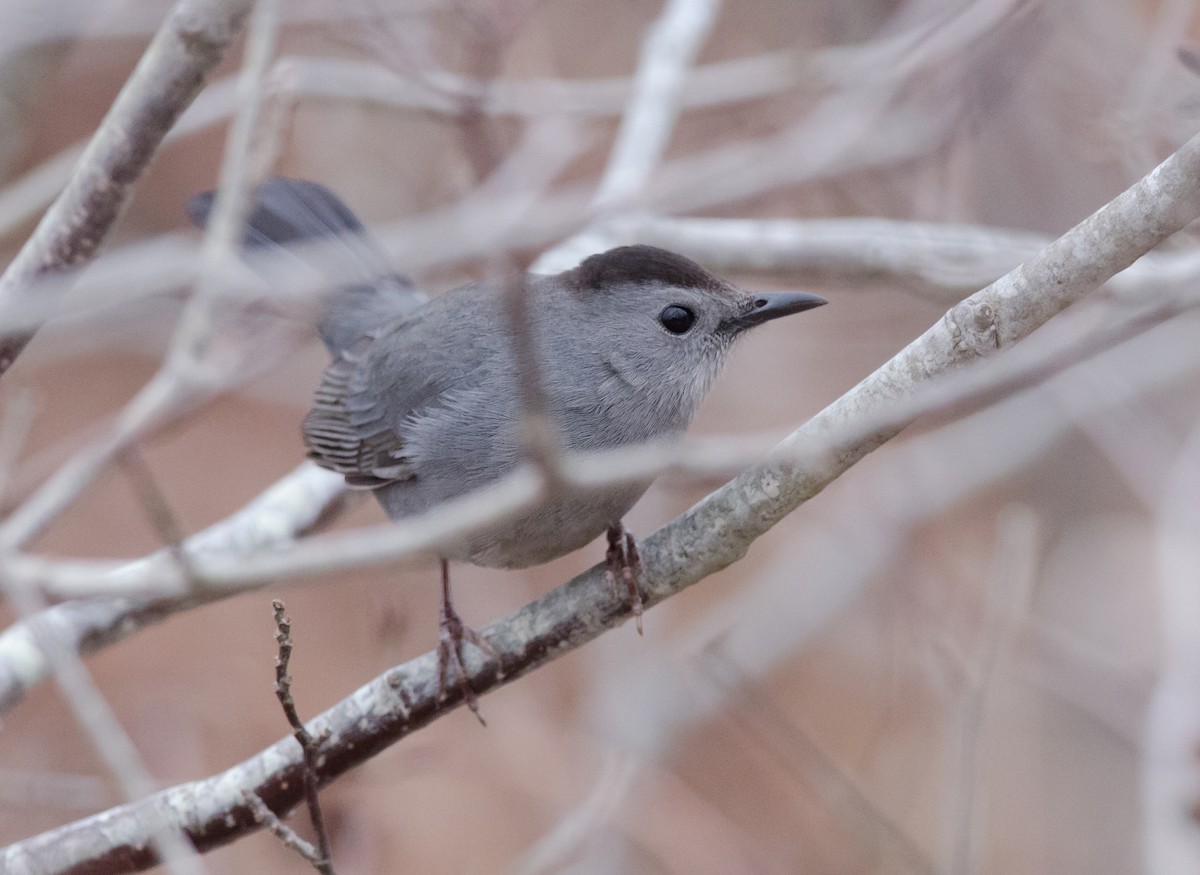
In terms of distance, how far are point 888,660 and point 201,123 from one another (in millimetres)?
5455

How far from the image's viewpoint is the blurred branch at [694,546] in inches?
87.7

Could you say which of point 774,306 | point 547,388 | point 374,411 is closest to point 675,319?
point 774,306

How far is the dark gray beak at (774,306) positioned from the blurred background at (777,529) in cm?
43

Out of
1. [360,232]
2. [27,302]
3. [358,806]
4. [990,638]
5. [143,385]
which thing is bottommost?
[990,638]

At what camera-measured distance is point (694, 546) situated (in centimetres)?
289

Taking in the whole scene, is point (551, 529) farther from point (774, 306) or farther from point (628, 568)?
point (774, 306)

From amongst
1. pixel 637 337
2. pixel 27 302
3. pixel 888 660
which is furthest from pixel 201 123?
pixel 888 660

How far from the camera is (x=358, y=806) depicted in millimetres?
4926

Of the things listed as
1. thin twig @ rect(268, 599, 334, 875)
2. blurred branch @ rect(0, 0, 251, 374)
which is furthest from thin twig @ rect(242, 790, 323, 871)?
blurred branch @ rect(0, 0, 251, 374)

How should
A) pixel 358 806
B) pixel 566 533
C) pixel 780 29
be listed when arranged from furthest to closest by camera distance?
pixel 780 29 < pixel 358 806 < pixel 566 533

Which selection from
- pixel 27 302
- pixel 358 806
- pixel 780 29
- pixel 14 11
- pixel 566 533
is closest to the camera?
pixel 27 302

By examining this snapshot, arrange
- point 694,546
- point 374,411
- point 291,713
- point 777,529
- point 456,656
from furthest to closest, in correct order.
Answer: point 777,529, point 374,411, point 456,656, point 694,546, point 291,713

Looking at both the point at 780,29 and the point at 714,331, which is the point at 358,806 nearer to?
the point at 714,331

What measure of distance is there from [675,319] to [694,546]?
1.14 m
